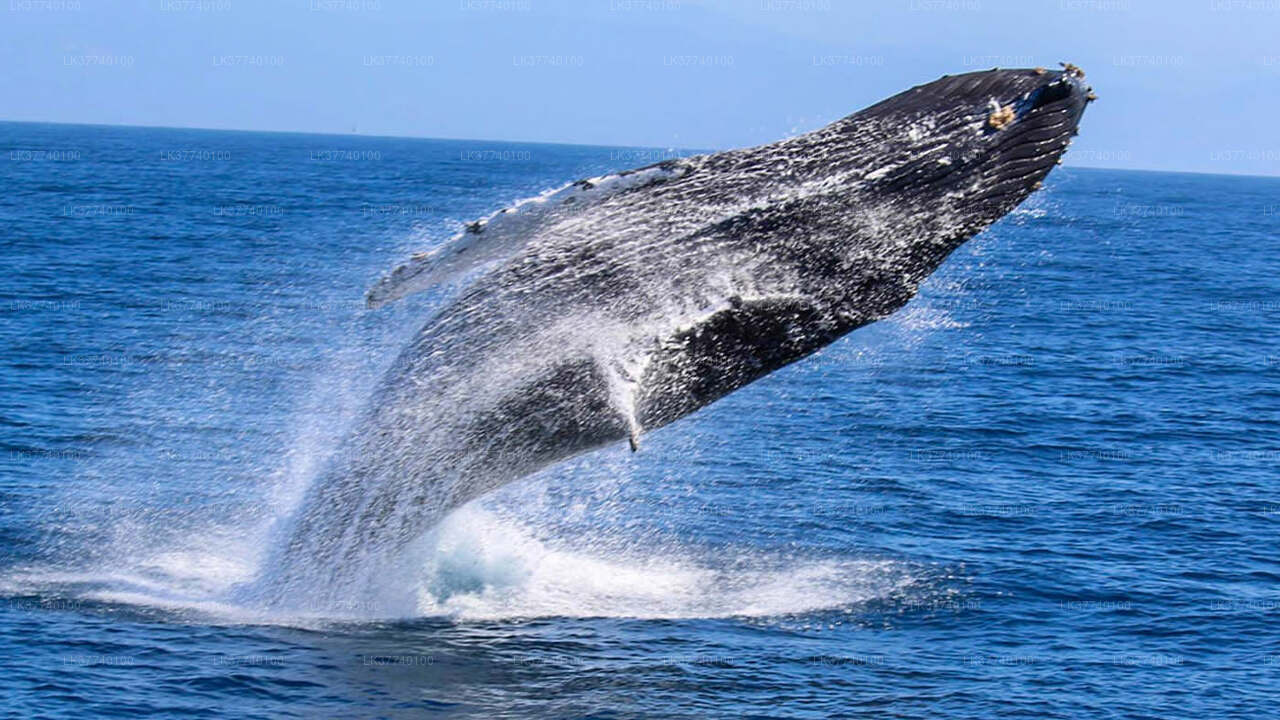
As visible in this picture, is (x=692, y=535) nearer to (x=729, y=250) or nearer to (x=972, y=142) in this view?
(x=729, y=250)

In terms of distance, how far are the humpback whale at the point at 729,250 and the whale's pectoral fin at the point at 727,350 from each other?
1 cm

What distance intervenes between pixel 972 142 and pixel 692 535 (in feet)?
32.3

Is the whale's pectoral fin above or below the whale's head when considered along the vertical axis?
below

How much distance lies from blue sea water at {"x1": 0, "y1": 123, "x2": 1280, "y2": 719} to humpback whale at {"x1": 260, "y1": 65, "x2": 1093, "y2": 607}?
2566 millimetres

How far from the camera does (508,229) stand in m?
11.3

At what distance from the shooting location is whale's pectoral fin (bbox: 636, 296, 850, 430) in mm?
11297

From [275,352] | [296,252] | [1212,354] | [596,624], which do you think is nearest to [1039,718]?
[596,624]

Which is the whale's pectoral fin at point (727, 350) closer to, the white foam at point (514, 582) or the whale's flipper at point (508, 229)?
the whale's flipper at point (508, 229)

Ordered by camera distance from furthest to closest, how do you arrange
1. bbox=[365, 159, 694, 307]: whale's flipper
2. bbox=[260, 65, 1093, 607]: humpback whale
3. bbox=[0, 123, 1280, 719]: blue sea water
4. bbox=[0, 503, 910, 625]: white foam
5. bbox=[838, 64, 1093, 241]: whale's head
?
bbox=[0, 503, 910, 625]: white foam
bbox=[0, 123, 1280, 719]: blue sea water
bbox=[365, 159, 694, 307]: whale's flipper
bbox=[260, 65, 1093, 607]: humpback whale
bbox=[838, 64, 1093, 241]: whale's head

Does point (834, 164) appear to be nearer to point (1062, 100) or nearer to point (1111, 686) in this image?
point (1062, 100)

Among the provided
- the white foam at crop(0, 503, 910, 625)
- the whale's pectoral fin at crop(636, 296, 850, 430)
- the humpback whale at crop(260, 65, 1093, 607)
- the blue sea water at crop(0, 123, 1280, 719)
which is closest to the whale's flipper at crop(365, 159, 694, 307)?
the humpback whale at crop(260, 65, 1093, 607)

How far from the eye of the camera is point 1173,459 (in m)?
27.4

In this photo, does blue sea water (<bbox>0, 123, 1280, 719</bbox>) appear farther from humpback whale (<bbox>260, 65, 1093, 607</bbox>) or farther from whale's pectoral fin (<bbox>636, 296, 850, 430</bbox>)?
whale's pectoral fin (<bbox>636, 296, 850, 430</bbox>)

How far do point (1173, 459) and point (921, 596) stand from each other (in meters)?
11.9
